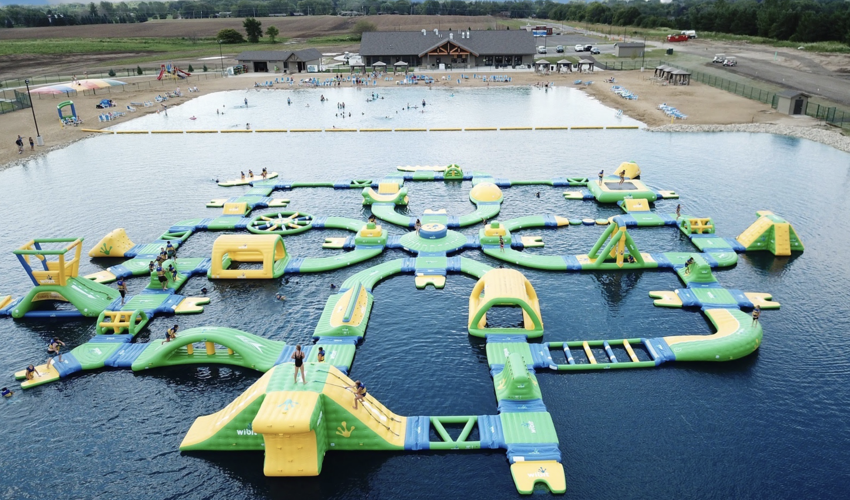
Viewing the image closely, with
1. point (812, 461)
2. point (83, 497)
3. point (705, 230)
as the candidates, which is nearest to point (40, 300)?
point (83, 497)

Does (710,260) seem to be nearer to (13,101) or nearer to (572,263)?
(572,263)

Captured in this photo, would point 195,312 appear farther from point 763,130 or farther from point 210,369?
point 763,130

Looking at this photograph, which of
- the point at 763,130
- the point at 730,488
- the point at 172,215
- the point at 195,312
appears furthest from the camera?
the point at 763,130

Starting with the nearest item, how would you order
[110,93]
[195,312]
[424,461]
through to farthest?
[424,461] → [195,312] → [110,93]

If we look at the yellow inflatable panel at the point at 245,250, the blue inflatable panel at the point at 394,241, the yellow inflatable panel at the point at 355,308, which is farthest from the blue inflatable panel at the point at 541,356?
the yellow inflatable panel at the point at 245,250

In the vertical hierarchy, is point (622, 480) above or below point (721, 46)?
below

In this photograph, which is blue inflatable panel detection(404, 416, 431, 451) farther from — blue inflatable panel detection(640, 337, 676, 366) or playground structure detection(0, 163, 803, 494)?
blue inflatable panel detection(640, 337, 676, 366)

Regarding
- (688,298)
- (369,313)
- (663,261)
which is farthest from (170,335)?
(663,261)
